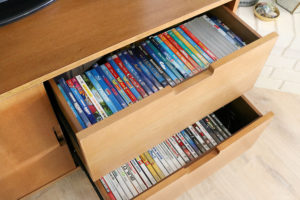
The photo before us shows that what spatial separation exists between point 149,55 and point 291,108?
77 cm

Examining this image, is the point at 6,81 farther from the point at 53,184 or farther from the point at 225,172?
the point at 225,172

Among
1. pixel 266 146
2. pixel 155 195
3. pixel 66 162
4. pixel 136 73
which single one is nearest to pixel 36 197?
pixel 66 162

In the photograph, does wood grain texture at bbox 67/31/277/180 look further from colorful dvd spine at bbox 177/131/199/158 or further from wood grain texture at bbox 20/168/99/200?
wood grain texture at bbox 20/168/99/200

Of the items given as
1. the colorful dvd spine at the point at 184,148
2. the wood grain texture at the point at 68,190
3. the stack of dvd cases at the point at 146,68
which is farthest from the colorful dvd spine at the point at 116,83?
the wood grain texture at the point at 68,190

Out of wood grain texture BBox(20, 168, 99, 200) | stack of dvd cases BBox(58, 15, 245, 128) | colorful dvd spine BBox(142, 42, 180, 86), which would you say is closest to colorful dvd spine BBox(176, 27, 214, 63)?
stack of dvd cases BBox(58, 15, 245, 128)

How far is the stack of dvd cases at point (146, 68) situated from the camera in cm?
77

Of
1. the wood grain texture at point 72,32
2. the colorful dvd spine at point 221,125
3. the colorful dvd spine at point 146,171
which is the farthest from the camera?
the colorful dvd spine at point 221,125

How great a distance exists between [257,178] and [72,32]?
2.80ft

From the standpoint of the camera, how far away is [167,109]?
0.73 meters

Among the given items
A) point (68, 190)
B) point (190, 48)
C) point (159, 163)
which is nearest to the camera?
point (190, 48)

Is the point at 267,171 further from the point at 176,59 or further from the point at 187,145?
the point at 176,59

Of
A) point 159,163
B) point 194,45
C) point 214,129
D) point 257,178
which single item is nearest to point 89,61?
point 194,45

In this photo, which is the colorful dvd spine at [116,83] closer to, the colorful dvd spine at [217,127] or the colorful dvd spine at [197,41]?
the colorful dvd spine at [197,41]

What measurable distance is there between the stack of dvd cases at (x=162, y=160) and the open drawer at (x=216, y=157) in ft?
0.18
